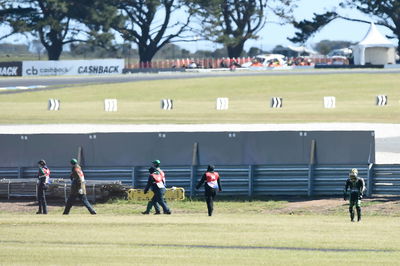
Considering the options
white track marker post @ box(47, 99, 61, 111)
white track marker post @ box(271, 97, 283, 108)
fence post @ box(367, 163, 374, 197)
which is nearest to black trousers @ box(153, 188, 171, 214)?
fence post @ box(367, 163, 374, 197)

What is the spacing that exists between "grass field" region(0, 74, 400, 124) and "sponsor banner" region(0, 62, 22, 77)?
17398mm

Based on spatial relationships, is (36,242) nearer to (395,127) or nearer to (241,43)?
(395,127)

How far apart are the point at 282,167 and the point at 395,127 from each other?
19.6m

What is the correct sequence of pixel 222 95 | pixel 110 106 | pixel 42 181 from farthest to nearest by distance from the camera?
pixel 222 95 < pixel 110 106 < pixel 42 181

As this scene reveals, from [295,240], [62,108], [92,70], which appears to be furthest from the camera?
[92,70]

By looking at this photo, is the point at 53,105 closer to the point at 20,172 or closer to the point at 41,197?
the point at 20,172

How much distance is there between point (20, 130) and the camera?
49188 millimetres

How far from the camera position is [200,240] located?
773 inches

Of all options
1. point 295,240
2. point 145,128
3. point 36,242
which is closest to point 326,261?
point 295,240

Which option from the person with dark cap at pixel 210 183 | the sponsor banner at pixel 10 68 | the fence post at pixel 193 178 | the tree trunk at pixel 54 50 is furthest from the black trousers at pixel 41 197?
the tree trunk at pixel 54 50

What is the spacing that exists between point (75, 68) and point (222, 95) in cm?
2701

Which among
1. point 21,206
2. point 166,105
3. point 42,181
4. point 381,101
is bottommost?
point 21,206

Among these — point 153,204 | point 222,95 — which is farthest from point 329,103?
point 153,204

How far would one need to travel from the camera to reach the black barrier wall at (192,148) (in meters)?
31.6
